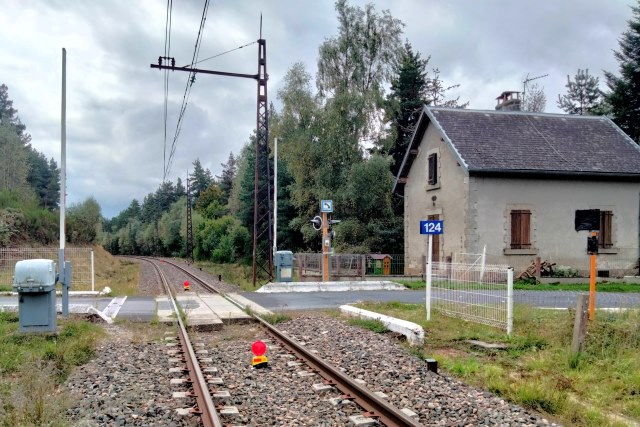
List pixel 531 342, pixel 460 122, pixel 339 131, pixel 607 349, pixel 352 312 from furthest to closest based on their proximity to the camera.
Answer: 1. pixel 339 131
2. pixel 460 122
3. pixel 352 312
4. pixel 531 342
5. pixel 607 349

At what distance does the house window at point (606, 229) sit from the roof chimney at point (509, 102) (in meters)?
7.66

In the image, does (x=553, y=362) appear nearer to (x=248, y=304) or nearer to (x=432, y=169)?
(x=248, y=304)

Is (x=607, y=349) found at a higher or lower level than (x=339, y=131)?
lower

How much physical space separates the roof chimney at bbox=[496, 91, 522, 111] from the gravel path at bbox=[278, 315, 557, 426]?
21.8m

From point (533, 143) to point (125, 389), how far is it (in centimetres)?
2206

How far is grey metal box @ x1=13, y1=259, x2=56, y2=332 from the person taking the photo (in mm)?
9477

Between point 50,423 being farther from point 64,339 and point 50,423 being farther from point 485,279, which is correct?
point 485,279

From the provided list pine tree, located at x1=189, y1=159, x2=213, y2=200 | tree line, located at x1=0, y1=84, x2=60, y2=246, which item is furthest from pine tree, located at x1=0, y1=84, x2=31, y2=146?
pine tree, located at x1=189, y1=159, x2=213, y2=200

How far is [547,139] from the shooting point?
24672mm

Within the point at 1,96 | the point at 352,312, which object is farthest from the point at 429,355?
the point at 1,96

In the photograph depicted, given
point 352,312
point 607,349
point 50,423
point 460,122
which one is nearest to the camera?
point 50,423

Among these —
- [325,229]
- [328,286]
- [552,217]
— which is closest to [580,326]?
[328,286]

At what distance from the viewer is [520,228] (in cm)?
2273

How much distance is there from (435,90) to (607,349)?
39.9m
